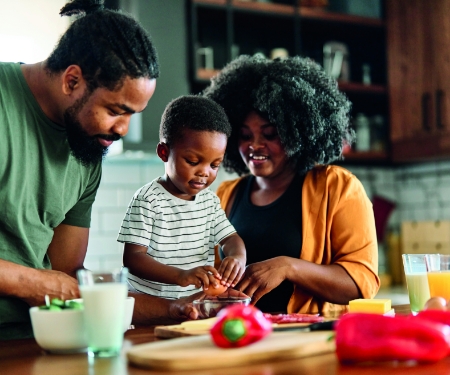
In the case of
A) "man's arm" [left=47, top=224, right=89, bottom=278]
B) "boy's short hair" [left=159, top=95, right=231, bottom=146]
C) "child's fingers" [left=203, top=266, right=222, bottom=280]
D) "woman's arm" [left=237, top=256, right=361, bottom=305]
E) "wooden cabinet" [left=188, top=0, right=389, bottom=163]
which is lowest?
"woman's arm" [left=237, top=256, right=361, bottom=305]

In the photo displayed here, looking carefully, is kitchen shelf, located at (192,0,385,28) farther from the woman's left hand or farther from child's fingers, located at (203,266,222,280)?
child's fingers, located at (203,266,222,280)

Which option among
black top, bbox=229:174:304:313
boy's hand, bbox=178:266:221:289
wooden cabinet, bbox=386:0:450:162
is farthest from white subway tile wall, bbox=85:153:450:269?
boy's hand, bbox=178:266:221:289

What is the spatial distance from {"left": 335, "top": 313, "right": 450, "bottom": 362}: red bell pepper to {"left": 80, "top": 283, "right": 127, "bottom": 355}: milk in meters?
0.36

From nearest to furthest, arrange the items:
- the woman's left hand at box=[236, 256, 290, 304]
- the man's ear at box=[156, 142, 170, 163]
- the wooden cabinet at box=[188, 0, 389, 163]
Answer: the woman's left hand at box=[236, 256, 290, 304]
the man's ear at box=[156, 142, 170, 163]
the wooden cabinet at box=[188, 0, 389, 163]

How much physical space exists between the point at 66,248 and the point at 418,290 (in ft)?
3.05

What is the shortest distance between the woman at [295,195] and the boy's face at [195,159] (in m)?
0.26

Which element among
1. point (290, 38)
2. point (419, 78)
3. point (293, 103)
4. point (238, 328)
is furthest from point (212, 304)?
point (290, 38)

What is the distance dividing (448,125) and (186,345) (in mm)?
2969

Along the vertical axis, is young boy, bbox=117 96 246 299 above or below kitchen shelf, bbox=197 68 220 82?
below

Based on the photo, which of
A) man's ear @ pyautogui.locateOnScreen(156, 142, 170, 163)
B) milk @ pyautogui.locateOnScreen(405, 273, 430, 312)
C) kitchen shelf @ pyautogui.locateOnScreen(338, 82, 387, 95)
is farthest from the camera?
kitchen shelf @ pyautogui.locateOnScreen(338, 82, 387, 95)

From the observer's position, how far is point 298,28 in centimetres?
384

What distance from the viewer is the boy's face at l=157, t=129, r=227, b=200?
73.2 inches

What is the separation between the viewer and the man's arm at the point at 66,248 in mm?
1802

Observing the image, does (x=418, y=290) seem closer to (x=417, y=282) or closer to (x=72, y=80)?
(x=417, y=282)
